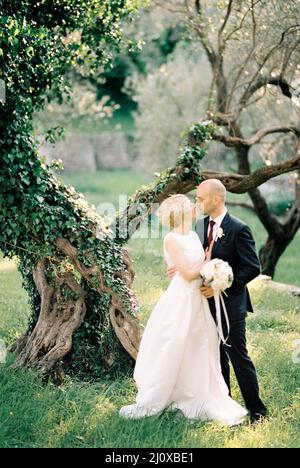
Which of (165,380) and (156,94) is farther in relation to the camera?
(156,94)

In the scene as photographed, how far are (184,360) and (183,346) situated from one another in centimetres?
17

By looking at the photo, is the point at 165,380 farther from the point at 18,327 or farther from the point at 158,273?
the point at 158,273

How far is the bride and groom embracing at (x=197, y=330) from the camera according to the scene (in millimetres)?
6039

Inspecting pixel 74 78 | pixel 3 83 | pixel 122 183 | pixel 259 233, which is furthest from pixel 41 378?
pixel 122 183

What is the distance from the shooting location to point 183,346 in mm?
6113

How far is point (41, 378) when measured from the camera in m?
6.80

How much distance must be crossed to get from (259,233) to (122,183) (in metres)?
9.87

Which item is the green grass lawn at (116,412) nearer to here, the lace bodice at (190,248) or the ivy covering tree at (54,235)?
the ivy covering tree at (54,235)

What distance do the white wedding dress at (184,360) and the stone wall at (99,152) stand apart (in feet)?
78.9

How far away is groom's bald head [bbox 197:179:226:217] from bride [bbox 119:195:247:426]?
176 millimetres

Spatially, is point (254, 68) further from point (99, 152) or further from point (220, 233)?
point (99, 152)

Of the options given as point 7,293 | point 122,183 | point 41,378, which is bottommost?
point 41,378

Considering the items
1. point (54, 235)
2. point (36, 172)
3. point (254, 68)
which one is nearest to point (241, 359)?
point (54, 235)

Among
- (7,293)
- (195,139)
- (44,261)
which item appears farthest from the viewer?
(7,293)
